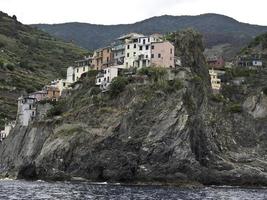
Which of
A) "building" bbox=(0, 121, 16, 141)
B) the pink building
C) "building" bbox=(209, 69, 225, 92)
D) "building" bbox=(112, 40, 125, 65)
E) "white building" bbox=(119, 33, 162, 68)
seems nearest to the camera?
the pink building

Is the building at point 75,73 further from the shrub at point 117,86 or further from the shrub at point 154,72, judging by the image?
the shrub at point 154,72

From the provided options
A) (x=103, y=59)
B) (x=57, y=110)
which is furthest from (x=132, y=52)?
(x=57, y=110)

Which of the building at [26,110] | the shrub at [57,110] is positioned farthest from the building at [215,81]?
the shrub at [57,110]

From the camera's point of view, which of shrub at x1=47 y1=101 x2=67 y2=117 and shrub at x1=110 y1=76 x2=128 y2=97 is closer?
shrub at x1=110 y1=76 x2=128 y2=97

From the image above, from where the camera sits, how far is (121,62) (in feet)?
474

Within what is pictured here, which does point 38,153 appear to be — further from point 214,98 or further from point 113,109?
point 214,98

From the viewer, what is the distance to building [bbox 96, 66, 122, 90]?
134 metres

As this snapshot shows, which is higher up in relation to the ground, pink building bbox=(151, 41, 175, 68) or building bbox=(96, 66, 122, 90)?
pink building bbox=(151, 41, 175, 68)

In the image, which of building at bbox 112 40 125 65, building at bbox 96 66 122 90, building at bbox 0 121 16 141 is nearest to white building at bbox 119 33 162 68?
building at bbox 112 40 125 65

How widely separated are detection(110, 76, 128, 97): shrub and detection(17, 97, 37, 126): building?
100ft

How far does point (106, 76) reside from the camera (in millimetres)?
135625

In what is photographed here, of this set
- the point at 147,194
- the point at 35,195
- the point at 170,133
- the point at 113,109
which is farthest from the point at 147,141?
the point at 35,195

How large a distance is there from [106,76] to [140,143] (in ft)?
90.5

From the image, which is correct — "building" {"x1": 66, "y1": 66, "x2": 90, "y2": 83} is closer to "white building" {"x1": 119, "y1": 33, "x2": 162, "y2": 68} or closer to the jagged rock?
"white building" {"x1": 119, "y1": 33, "x2": 162, "y2": 68}
